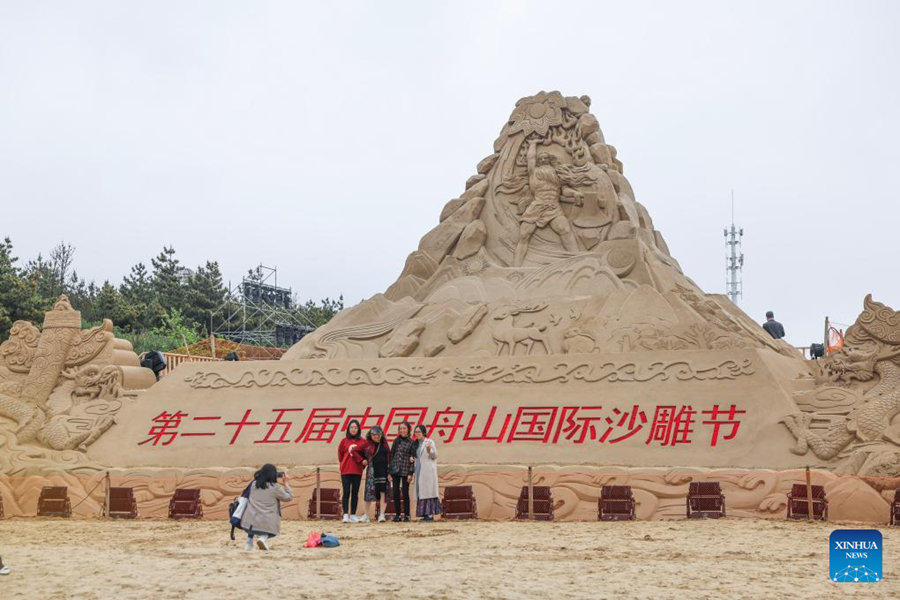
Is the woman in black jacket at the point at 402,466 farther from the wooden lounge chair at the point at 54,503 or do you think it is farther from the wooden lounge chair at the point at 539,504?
the wooden lounge chair at the point at 54,503

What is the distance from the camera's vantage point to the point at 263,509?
662cm

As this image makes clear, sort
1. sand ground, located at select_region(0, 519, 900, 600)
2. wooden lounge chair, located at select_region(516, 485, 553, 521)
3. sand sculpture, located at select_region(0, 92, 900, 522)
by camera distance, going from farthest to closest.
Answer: sand sculpture, located at select_region(0, 92, 900, 522), wooden lounge chair, located at select_region(516, 485, 553, 521), sand ground, located at select_region(0, 519, 900, 600)

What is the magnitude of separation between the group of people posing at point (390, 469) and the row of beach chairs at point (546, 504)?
0.29 meters

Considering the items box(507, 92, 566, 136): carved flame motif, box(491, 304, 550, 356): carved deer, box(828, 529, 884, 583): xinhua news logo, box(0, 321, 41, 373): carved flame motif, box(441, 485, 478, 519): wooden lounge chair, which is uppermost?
box(507, 92, 566, 136): carved flame motif

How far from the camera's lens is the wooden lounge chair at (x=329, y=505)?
8688 millimetres

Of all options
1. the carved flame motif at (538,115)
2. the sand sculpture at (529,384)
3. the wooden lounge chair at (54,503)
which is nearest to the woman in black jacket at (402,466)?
the sand sculpture at (529,384)

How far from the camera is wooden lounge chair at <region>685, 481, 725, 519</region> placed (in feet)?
27.1

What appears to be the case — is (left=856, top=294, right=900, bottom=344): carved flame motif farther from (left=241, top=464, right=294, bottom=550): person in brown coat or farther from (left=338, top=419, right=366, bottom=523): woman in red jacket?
(left=241, top=464, right=294, bottom=550): person in brown coat

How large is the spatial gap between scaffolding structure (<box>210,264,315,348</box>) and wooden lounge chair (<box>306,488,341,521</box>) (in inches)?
700

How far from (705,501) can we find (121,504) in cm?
535

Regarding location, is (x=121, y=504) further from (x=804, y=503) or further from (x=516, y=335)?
(x=804, y=503)

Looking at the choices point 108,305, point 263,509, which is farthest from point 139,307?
point 263,509

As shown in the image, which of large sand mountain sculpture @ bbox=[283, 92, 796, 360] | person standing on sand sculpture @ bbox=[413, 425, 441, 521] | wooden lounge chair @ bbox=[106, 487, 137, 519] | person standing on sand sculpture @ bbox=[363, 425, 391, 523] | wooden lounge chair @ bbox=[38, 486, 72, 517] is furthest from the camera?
large sand mountain sculpture @ bbox=[283, 92, 796, 360]

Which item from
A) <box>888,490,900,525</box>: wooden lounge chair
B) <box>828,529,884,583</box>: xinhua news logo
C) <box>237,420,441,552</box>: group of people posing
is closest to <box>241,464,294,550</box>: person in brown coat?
<box>237,420,441,552</box>: group of people posing
